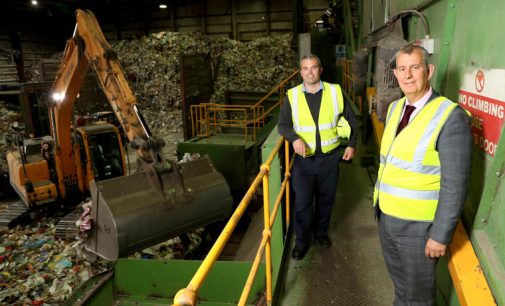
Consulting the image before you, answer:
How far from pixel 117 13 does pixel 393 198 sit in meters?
22.7

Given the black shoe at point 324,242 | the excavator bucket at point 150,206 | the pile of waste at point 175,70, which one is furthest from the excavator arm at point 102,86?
the pile of waste at point 175,70

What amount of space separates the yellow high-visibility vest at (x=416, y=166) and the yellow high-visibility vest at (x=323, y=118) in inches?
37.6

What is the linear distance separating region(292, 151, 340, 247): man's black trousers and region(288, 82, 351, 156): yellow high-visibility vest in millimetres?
112

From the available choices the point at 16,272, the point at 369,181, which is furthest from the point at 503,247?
the point at 16,272

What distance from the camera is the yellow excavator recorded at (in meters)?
4.12

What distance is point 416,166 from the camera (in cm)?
181

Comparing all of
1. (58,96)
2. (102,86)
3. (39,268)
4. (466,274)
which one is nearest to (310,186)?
(466,274)

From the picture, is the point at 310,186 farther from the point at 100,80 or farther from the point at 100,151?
the point at 100,151

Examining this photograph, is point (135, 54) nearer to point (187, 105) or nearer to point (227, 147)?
point (187, 105)

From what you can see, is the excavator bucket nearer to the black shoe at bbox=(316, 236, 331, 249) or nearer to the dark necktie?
the black shoe at bbox=(316, 236, 331, 249)

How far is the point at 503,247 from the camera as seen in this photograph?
172 centimetres

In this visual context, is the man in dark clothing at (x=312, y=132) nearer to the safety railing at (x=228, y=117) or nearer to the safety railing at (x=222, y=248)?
the safety railing at (x=222, y=248)

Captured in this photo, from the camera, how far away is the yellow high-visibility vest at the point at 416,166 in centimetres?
174

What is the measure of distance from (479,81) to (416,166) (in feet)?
2.25
